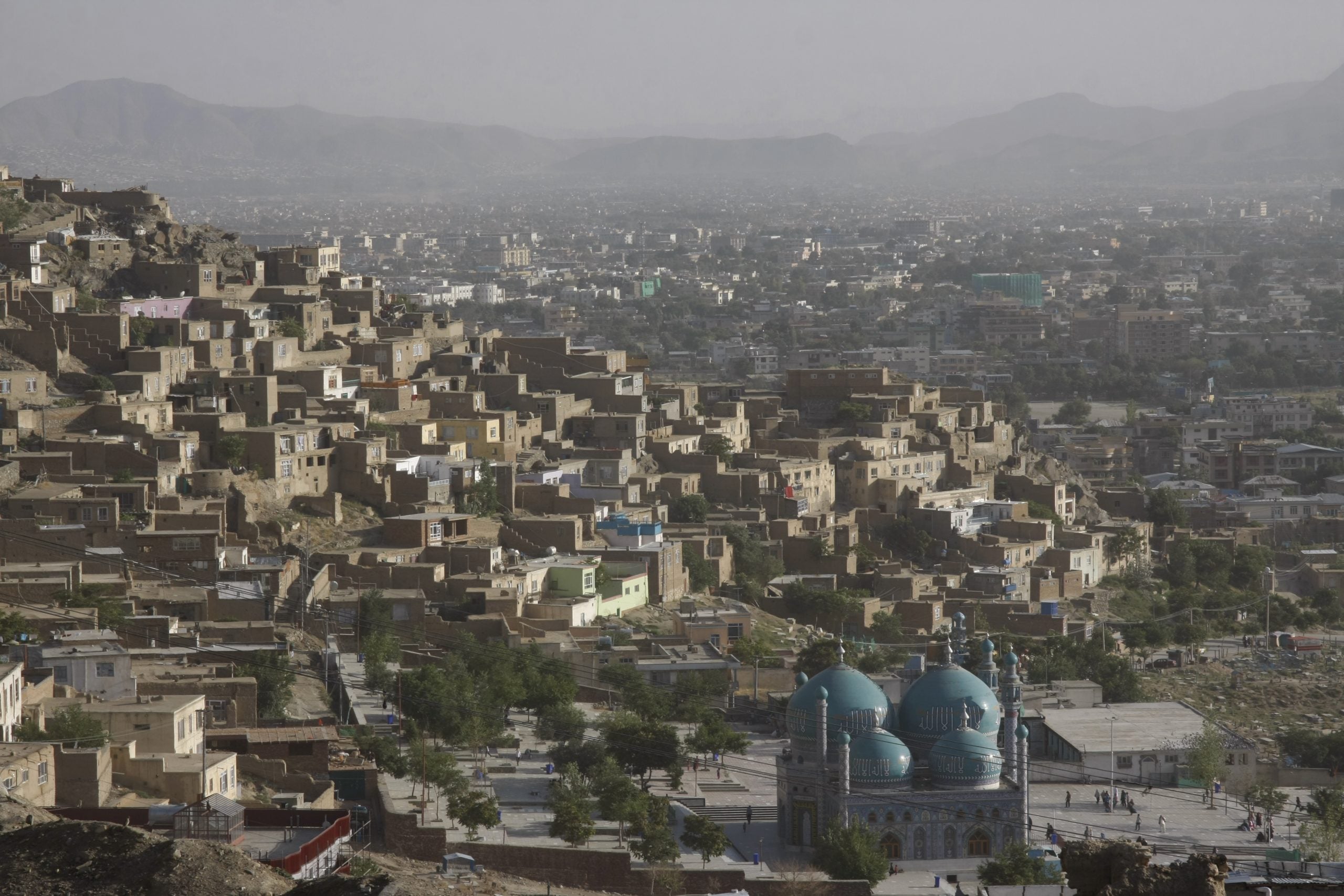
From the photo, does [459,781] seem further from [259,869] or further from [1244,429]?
[1244,429]

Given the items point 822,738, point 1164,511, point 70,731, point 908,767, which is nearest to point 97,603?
point 70,731

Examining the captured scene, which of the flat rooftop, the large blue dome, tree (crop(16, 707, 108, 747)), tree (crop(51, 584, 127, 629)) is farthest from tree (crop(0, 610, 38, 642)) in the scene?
the flat rooftop

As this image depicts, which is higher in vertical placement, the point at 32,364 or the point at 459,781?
the point at 32,364

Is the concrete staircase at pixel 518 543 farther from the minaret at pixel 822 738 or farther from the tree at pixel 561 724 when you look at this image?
the minaret at pixel 822 738

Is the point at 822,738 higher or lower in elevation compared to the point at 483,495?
lower

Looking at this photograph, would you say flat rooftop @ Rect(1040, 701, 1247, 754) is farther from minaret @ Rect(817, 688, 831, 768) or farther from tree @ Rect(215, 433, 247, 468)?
tree @ Rect(215, 433, 247, 468)

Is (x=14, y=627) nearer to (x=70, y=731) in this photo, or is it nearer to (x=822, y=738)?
(x=70, y=731)

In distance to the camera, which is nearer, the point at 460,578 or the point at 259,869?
the point at 259,869

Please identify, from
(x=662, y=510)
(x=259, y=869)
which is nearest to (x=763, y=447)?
(x=662, y=510)
